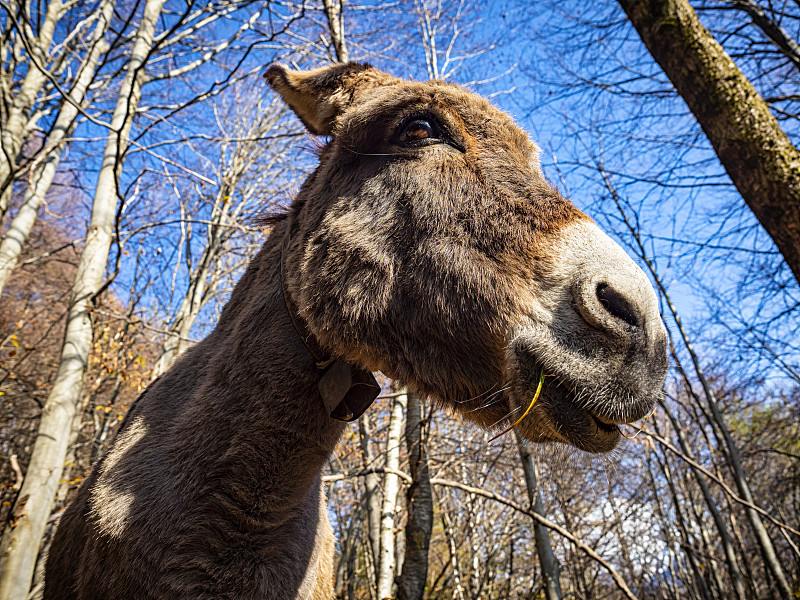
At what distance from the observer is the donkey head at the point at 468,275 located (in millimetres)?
1560

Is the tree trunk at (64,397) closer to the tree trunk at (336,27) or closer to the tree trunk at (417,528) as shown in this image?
the tree trunk at (336,27)

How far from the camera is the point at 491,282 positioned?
1.72 meters

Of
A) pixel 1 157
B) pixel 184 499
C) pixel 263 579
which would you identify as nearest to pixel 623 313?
pixel 263 579

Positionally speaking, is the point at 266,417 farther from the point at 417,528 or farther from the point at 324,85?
the point at 417,528

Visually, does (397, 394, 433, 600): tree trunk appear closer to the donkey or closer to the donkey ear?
the donkey

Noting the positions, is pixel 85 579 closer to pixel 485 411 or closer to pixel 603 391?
pixel 485 411

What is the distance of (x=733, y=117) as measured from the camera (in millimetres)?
3039

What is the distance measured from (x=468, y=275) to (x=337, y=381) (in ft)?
2.29

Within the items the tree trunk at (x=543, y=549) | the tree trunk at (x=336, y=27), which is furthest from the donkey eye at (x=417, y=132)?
the tree trunk at (x=543, y=549)

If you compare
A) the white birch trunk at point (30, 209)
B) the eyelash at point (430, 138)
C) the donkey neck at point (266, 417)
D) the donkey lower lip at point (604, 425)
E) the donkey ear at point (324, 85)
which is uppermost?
the white birch trunk at point (30, 209)

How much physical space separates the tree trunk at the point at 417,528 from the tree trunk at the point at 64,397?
3.11m

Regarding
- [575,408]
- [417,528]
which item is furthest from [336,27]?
[417,528]

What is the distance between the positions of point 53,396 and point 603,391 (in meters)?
4.81

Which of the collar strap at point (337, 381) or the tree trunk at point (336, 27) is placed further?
the tree trunk at point (336, 27)
